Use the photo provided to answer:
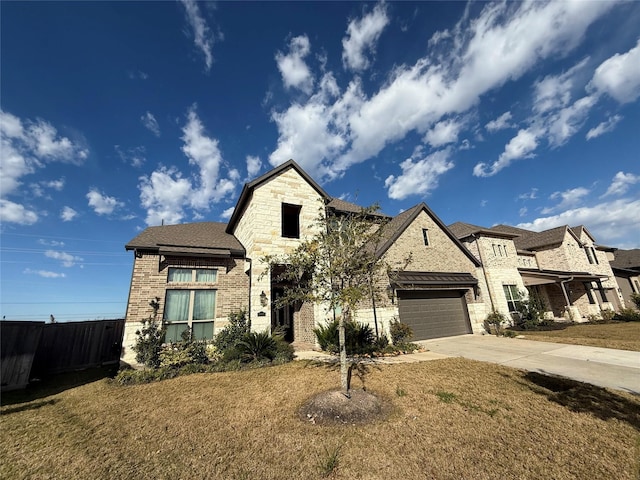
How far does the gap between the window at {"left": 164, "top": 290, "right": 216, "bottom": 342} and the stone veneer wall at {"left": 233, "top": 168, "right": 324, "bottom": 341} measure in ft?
6.57

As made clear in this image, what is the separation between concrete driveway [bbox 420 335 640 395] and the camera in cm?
674

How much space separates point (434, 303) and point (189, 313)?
Answer: 13.2 meters

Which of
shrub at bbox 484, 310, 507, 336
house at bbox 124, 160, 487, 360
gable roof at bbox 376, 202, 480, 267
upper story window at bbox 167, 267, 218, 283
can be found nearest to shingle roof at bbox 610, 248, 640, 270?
gable roof at bbox 376, 202, 480, 267

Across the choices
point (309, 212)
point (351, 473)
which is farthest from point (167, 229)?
point (351, 473)

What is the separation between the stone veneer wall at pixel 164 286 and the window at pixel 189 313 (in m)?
0.23

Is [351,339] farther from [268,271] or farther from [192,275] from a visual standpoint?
[192,275]

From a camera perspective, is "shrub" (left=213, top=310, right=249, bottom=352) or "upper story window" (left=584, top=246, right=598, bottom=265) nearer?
"shrub" (left=213, top=310, right=249, bottom=352)

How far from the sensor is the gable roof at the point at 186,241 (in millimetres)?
10820

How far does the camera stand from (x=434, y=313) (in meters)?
14.8

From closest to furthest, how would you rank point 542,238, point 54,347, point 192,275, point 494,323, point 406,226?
point 54,347 < point 192,275 < point 406,226 < point 494,323 < point 542,238

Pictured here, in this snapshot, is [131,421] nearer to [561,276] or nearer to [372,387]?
[372,387]

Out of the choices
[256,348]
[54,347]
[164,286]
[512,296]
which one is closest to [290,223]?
[164,286]

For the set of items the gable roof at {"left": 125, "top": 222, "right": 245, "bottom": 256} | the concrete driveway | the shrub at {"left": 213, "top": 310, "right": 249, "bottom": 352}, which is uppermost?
the gable roof at {"left": 125, "top": 222, "right": 245, "bottom": 256}

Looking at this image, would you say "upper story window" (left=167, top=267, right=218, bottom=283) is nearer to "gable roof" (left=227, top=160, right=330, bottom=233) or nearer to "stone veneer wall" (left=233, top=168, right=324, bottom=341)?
"stone veneer wall" (left=233, top=168, right=324, bottom=341)
